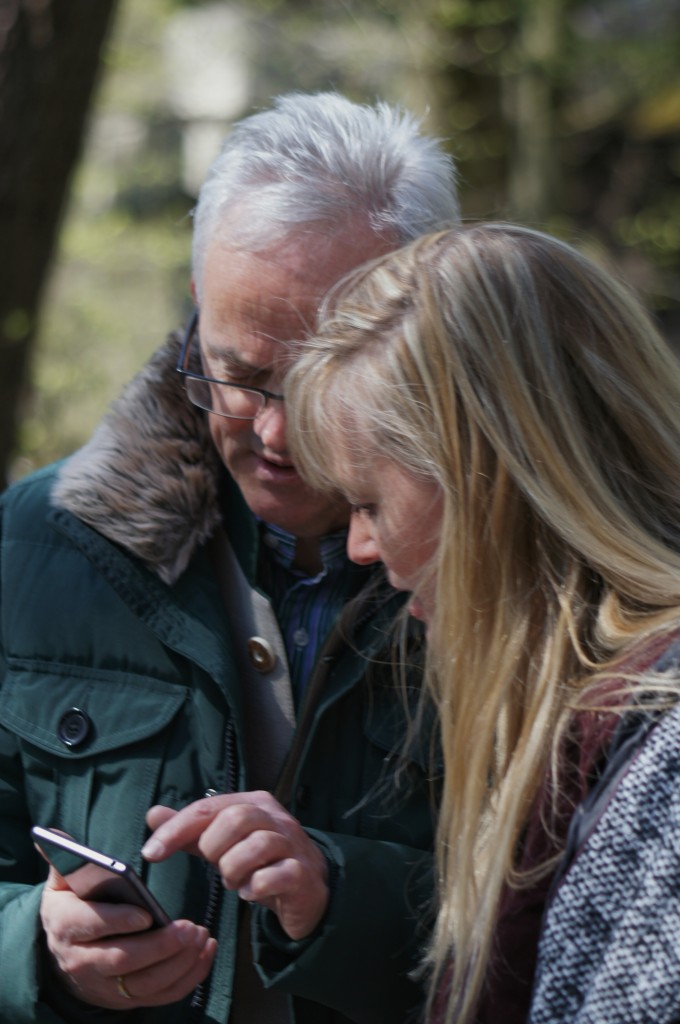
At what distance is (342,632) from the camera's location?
6.51 feet

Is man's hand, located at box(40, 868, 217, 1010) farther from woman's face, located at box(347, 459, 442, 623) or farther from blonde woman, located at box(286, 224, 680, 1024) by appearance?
woman's face, located at box(347, 459, 442, 623)

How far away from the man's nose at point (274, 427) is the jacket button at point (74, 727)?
54 cm

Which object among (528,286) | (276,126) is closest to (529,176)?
(276,126)

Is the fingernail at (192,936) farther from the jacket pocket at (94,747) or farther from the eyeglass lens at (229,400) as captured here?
the eyeglass lens at (229,400)

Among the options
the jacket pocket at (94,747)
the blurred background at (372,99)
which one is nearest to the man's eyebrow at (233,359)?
the jacket pocket at (94,747)

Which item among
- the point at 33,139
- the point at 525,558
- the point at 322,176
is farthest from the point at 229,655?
the point at 33,139

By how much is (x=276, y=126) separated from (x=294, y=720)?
1.04 m

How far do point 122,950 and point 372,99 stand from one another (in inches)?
239

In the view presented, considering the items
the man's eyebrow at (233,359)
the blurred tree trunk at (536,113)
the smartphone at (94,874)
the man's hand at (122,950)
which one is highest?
the blurred tree trunk at (536,113)

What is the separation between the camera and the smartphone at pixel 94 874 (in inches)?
62.3

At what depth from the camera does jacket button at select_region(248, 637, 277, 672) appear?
2.04 meters

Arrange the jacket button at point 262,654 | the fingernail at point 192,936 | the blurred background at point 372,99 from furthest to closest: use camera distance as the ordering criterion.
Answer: the blurred background at point 372,99 < the jacket button at point 262,654 < the fingernail at point 192,936

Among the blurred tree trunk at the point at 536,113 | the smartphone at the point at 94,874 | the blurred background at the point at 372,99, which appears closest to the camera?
the smartphone at the point at 94,874

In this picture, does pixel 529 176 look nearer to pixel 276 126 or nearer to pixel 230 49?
pixel 230 49
